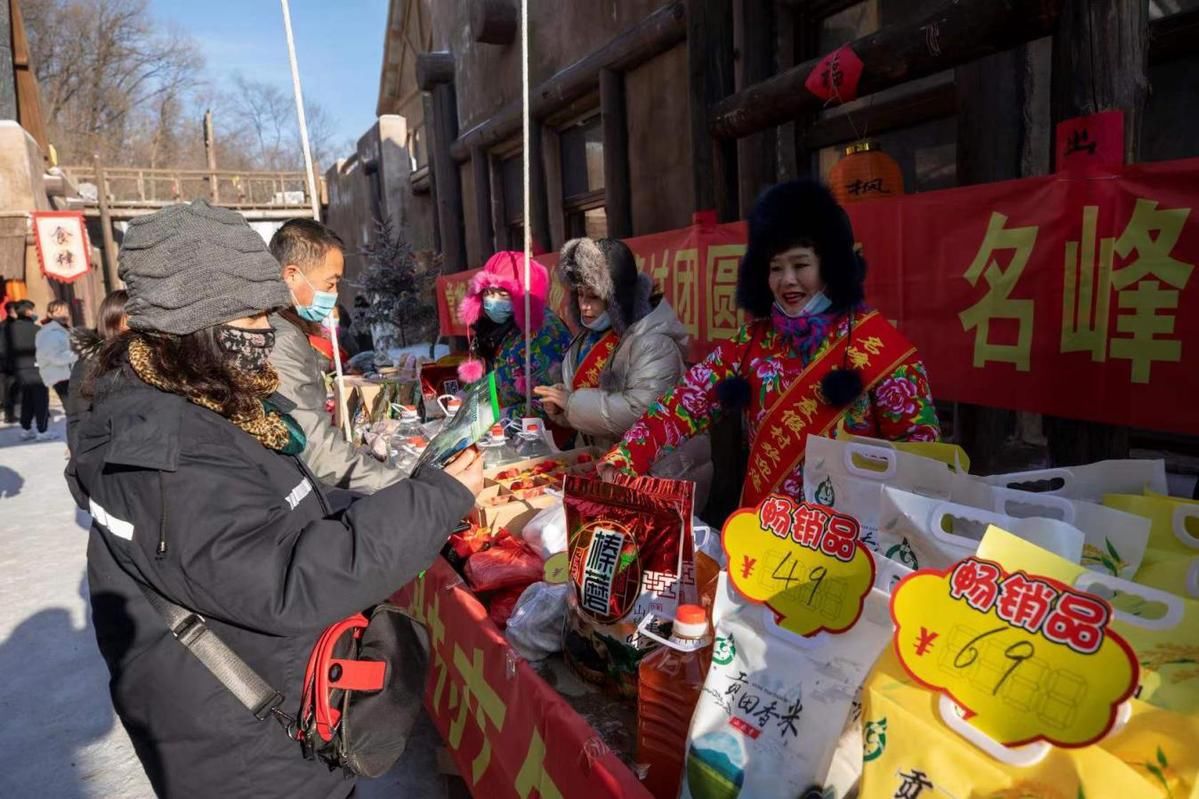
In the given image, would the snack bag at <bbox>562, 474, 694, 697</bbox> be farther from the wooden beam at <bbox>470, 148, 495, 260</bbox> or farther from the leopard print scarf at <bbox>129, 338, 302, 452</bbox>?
the wooden beam at <bbox>470, 148, 495, 260</bbox>

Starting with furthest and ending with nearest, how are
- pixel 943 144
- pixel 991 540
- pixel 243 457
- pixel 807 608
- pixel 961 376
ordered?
Result: pixel 943 144
pixel 961 376
pixel 243 457
pixel 807 608
pixel 991 540

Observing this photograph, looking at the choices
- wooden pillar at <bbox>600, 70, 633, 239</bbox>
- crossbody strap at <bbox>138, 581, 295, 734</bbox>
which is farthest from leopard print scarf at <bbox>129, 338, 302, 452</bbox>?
wooden pillar at <bbox>600, 70, 633, 239</bbox>

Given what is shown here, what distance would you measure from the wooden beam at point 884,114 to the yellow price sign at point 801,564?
10.8 feet

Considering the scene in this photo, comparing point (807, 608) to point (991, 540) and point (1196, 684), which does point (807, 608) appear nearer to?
point (991, 540)

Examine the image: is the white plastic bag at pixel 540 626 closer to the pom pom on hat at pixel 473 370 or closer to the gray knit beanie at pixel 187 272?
the gray knit beanie at pixel 187 272

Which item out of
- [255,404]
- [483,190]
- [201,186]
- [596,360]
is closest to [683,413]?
[596,360]

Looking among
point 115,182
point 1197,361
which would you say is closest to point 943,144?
point 1197,361

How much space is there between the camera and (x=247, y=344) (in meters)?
1.25

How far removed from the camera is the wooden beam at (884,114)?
3553mm

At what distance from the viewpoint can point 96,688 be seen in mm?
3145

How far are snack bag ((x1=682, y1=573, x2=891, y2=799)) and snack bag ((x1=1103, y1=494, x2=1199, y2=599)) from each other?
0.45m

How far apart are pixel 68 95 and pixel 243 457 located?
37621 mm

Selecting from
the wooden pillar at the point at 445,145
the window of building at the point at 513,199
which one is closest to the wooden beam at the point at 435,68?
the wooden pillar at the point at 445,145

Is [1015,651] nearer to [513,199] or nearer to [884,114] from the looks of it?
[884,114]
